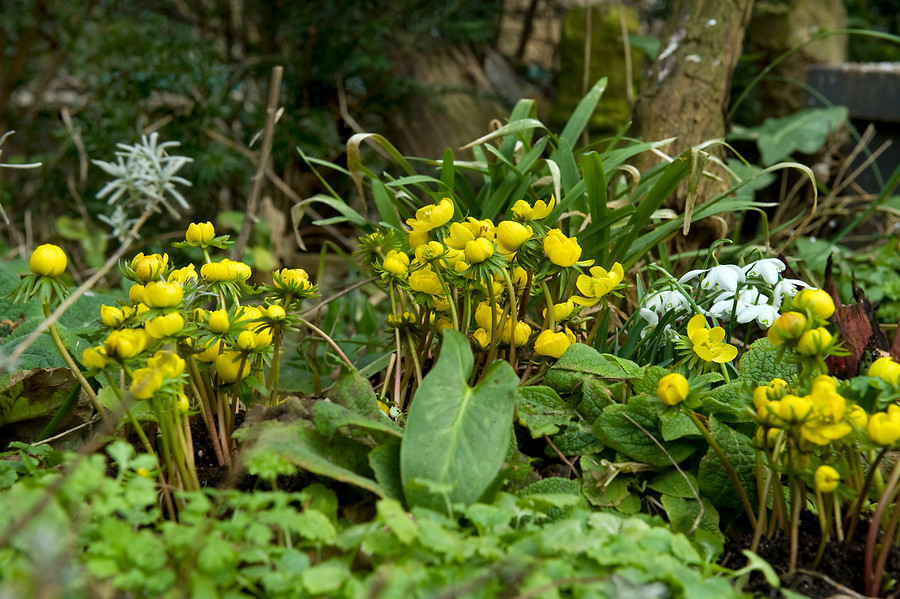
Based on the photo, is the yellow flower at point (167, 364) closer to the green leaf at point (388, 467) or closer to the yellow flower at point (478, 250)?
the green leaf at point (388, 467)

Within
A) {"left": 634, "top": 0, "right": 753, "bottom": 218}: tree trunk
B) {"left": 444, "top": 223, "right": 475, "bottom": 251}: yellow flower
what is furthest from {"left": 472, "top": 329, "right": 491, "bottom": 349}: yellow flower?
{"left": 634, "top": 0, "right": 753, "bottom": 218}: tree trunk

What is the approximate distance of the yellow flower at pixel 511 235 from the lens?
42.1 inches

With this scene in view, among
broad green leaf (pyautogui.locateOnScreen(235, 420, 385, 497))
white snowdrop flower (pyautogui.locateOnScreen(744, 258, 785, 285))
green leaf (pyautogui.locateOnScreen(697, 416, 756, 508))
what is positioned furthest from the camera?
white snowdrop flower (pyautogui.locateOnScreen(744, 258, 785, 285))

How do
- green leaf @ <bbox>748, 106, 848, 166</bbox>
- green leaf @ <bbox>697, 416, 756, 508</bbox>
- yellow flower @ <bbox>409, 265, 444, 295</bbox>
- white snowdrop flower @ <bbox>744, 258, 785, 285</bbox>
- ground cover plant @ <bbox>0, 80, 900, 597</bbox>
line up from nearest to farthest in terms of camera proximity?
ground cover plant @ <bbox>0, 80, 900, 597</bbox> < green leaf @ <bbox>697, 416, 756, 508</bbox> < yellow flower @ <bbox>409, 265, 444, 295</bbox> < white snowdrop flower @ <bbox>744, 258, 785, 285</bbox> < green leaf @ <bbox>748, 106, 848, 166</bbox>

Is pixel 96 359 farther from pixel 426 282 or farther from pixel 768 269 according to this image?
pixel 768 269

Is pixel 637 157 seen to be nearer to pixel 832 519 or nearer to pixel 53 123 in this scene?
pixel 832 519

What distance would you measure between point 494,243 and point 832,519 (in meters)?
0.63

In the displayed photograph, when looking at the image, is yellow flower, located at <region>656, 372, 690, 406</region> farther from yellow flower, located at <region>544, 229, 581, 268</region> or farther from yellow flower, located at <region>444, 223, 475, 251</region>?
yellow flower, located at <region>444, 223, 475, 251</region>

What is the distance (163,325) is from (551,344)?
633mm

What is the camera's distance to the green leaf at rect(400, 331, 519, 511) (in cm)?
96

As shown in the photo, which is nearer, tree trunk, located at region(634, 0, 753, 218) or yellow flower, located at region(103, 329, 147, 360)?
yellow flower, located at region(103, 329, 147, 360)

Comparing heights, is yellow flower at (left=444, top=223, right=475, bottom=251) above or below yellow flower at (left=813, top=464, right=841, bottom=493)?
above

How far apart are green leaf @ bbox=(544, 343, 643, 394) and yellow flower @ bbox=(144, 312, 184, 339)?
0.64m

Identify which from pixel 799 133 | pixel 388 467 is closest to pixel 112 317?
pixel 388 467
